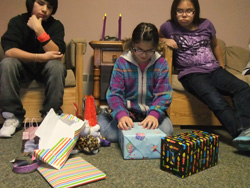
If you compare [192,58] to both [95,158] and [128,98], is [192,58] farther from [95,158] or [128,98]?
[95,158]

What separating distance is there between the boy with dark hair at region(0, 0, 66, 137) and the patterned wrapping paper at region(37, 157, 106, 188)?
0.49m

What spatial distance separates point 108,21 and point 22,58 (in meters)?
0.96

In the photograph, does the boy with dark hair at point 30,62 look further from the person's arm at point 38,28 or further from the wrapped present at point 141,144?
the wrapped present at point 141,144

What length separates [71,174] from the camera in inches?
34.3

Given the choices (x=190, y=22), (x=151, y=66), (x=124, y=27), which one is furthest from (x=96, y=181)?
(x=124, y=27)

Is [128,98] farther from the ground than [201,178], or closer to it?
farther from the ground

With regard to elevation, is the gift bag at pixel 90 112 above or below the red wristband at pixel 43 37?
below

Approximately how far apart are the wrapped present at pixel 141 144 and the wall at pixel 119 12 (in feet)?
4.07

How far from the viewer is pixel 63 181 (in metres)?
0.82

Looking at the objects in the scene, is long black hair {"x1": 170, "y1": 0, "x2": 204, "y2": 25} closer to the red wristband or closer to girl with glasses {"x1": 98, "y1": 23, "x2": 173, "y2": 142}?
girl with glasses {"x1": 98, "y1": 23, "x2": 173, "y2": 142}

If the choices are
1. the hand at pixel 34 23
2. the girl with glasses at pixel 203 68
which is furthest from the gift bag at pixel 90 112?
the girl with glasses at pixel 203 68

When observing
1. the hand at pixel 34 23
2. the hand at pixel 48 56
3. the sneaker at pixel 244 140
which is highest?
the hand at pixel 34 23

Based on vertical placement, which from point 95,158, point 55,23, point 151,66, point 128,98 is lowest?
point 95,158

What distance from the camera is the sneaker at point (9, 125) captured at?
1287 mm
